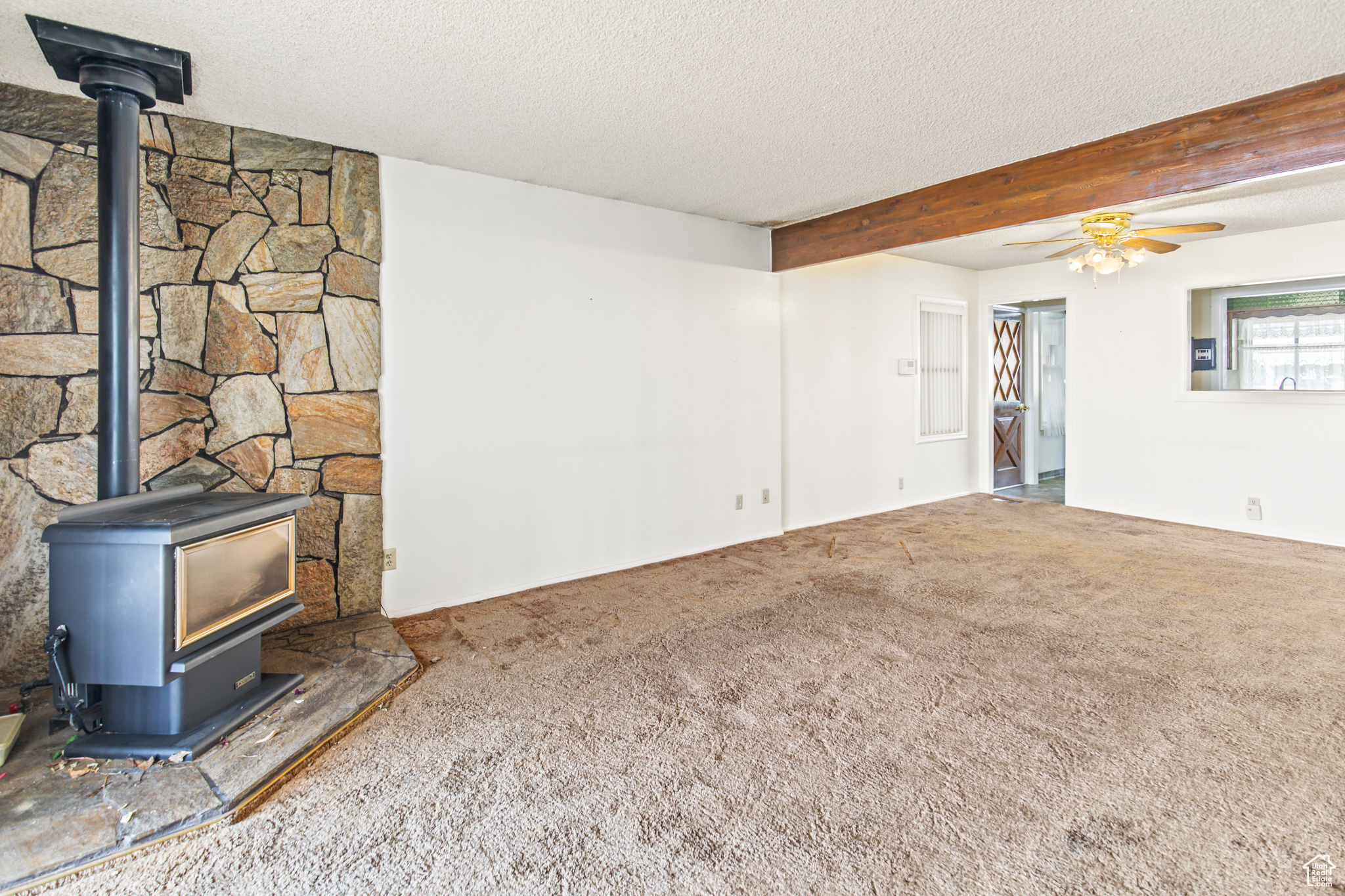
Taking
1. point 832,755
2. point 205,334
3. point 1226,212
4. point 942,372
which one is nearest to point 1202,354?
point 1226,212

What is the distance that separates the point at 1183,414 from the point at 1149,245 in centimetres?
169

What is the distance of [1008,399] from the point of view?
7141mm

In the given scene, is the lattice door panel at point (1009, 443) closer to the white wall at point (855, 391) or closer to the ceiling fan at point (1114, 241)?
the white wall at point (855, 391)

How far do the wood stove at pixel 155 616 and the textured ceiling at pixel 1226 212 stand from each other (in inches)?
150

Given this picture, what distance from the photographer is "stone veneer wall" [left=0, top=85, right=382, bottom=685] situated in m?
2.45

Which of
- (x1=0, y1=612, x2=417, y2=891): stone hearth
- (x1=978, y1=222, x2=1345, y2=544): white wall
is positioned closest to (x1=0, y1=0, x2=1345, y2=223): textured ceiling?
(x1=0, y1=612, x2=417, y2=891): stone hearth

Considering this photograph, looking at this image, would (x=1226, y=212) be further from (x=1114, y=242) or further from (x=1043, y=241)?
(x=1043, y=241)

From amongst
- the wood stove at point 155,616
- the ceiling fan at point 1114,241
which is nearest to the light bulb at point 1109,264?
the ceiling fan at point 1114,241

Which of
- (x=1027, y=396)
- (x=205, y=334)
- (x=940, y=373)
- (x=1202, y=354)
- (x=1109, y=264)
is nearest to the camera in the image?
(x=205, y=334)

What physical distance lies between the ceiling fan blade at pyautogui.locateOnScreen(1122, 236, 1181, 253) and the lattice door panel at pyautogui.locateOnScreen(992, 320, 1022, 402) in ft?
8.28

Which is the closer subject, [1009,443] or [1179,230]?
[1179,230]

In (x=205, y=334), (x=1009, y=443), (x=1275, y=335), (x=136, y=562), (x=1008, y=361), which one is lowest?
(x=136, y=562)

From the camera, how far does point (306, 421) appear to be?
9.91ft

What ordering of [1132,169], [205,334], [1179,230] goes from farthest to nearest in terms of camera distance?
[1179,230], [1132,169], [205,334]
